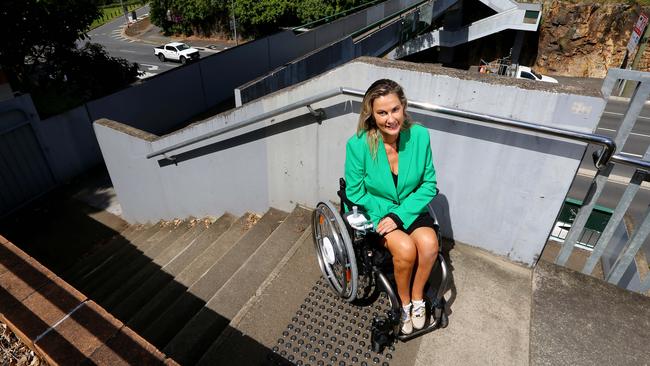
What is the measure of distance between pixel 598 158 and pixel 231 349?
2.55m

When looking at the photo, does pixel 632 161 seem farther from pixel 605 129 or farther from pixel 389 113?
pixel 605 129

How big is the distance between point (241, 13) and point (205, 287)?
25009 mm

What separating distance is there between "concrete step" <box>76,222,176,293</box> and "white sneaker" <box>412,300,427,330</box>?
14.9ft

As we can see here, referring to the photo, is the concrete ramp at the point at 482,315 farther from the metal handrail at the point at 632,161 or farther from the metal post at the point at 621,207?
the metal handrail at the point at 632,161

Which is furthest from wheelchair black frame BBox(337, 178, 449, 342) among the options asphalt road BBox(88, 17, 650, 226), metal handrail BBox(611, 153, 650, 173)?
asphalt road BBox(88, 17, 650, 226)

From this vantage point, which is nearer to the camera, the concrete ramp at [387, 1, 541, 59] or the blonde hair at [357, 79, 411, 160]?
the blonde hair at [357, 79, 411, 160]

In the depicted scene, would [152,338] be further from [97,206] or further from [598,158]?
[97,206]

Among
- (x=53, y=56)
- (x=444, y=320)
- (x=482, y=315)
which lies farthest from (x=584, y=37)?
(x=53, y=56)

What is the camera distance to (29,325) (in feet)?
5.50

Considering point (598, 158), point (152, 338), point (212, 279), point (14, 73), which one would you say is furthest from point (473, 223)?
point (14, 73)

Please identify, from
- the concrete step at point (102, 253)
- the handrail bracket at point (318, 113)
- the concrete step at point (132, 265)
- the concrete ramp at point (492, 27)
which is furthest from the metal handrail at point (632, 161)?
the concrete ramp at point (492, 27)

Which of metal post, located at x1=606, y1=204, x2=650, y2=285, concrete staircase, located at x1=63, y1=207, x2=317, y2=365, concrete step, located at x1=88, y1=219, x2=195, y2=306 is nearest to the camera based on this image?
metal post, located at x1=606, y1=204, x2=650, y2=285

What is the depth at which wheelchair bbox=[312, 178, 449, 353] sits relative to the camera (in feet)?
7.27

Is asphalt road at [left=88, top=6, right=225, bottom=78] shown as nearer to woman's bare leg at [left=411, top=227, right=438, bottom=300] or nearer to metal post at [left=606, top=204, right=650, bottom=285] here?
woman's bare leg at [left=411, top=227, right=438, bottom=300]
